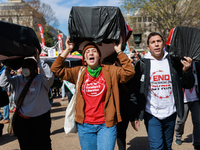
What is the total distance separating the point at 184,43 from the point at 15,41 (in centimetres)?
239

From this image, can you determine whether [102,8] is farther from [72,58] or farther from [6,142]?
[72,58]

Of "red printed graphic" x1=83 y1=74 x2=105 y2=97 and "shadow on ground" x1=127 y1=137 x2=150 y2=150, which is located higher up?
"red printed graphic" x1=83 y1=74 x2=105 y2=97

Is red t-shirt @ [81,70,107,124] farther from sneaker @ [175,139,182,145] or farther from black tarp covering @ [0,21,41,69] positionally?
sneaker @ [175,139,182,145]

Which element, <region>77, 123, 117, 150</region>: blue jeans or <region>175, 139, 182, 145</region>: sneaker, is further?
<region>175, 139, 182, 145</region>: sneaker

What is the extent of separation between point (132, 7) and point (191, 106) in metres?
20.7

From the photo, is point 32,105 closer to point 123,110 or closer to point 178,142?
point 123,110

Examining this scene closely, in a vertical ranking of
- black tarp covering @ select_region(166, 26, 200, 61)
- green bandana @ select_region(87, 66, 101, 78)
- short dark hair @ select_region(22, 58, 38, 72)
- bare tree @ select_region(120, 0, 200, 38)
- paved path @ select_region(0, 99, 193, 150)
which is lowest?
paved path @ select_region(0, 99, 193, 150)

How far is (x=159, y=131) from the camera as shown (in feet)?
9.02

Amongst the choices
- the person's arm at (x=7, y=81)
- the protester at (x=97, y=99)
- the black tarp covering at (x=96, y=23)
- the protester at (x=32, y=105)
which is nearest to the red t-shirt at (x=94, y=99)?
the protester at (x=97, y=99)

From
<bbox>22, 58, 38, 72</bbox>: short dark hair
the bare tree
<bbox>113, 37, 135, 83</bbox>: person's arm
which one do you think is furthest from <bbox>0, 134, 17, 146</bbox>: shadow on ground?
the bare tree

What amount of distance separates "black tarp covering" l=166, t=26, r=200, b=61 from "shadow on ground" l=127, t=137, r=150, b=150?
2.35 meters

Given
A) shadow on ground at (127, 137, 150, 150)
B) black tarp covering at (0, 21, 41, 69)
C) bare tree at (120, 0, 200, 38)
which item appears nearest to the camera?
black tarp covering at (0, 21, 41, 69)

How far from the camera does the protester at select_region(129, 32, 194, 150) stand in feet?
9.05

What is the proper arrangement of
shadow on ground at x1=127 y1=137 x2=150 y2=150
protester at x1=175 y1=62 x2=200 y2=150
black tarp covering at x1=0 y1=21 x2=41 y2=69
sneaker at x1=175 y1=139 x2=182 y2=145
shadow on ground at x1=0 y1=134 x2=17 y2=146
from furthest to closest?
shadow on ground at x1=0 y1=134 x2=17 y2=146, sneaker at x1=175 y1=139 x2=182 y2=145, shadow on ground at x1=127 y1=137 x2=150 y2=150, protester at x1=175 y1=62 x2=200 y2=150, black tarp covering at x1=0 y1=21 x2=41 y2=69
